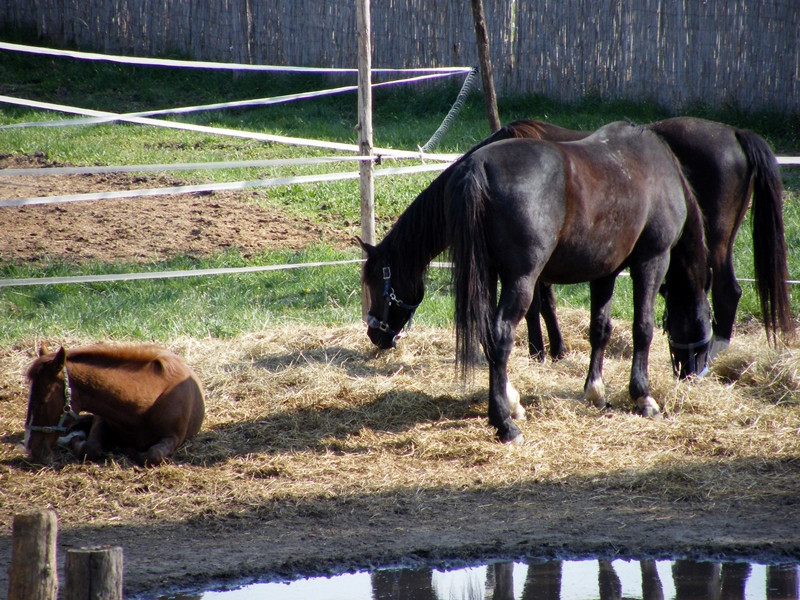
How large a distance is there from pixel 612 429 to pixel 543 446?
0.49 meters

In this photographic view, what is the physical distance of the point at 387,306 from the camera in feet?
17.0

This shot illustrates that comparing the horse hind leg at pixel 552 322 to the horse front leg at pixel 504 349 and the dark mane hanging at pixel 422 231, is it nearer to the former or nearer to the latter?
the dark mane hanging at pixel 422 231

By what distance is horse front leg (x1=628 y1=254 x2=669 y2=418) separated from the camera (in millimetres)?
4977

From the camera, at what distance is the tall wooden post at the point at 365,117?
6.12 meters

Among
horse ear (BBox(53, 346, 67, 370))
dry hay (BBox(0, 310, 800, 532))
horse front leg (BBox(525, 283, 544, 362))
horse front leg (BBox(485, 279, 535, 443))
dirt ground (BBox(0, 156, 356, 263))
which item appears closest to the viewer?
horse ear (BBox(53, 346, 67, 370))

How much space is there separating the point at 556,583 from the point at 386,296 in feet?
7.46

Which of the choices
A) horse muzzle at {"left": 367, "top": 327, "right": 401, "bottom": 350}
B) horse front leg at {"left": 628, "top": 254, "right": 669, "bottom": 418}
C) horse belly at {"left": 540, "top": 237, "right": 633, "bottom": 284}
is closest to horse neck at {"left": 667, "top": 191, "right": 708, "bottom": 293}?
Result: horse front leg at {"left": 628, "top": 254, "right": 669, "bottom": 418}

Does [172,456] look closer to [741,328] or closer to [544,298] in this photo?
[544,298]

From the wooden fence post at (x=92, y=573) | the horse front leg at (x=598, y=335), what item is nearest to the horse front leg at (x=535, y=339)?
the horse front leg at (x=598, y=335)

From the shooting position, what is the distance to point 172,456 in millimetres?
4402

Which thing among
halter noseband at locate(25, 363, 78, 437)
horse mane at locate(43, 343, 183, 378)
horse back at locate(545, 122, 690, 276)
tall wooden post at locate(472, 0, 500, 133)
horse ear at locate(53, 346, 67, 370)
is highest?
tall wooden post at locate(472, 0, 500, 133)

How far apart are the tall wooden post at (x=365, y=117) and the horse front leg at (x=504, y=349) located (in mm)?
1717

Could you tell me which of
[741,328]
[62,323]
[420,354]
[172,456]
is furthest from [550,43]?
[172,456]

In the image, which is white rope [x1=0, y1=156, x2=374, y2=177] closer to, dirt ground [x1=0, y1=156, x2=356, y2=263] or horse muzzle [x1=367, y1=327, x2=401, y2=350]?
horse muzzle [x1=367, y1=327, x2=401, y2=350]
